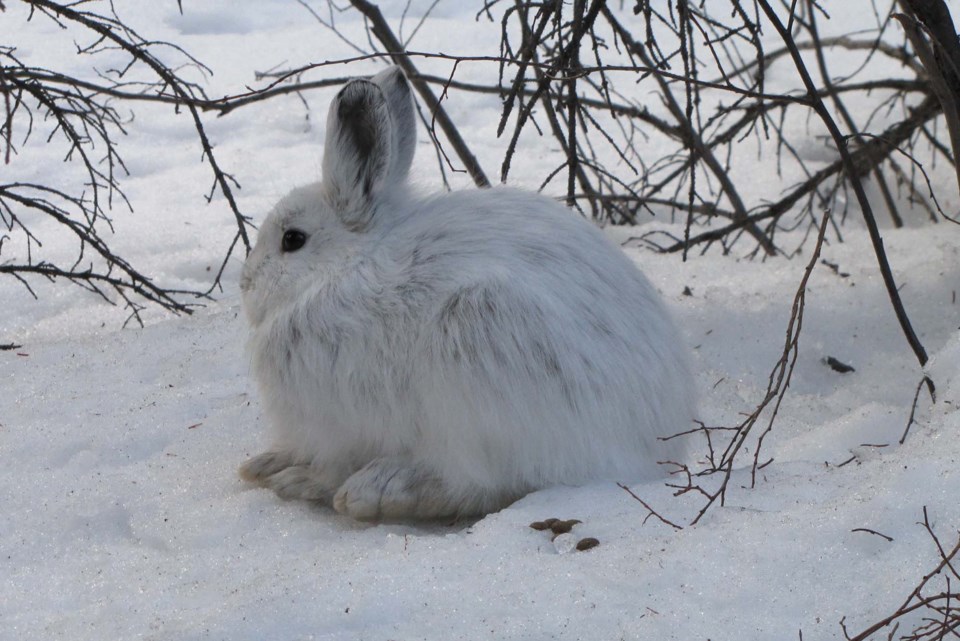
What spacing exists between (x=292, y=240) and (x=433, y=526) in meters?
0.90

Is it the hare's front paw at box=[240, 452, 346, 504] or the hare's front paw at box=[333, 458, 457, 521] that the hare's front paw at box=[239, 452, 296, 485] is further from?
the hare's front paw at box=[333, 458, 457, 521]

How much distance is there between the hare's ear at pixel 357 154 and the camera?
10.1ft

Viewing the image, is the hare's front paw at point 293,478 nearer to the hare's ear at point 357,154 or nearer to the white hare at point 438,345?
the white hare at point 438,345

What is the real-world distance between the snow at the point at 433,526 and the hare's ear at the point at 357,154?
625 mm

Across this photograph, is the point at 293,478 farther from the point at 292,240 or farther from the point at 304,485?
the point at 292,240

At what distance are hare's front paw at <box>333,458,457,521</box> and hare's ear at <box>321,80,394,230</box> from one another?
711mm

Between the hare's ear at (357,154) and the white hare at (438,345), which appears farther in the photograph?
the hare's ear at (357,154)

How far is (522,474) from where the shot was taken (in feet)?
9.06

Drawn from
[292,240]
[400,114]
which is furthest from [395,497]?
[400,114]

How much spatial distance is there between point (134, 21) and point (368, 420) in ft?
14.6

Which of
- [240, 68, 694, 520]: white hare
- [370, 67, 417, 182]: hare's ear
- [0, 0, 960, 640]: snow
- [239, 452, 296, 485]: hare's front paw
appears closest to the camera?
[0, 0, 960, 640]: snow

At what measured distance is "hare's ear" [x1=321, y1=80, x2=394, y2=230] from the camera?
3090 millimetres

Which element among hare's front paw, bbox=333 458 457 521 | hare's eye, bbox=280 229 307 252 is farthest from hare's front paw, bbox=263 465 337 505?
hare's eye, bbox=280 229 307 252

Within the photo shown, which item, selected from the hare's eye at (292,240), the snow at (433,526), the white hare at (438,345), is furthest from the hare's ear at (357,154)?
the snow at (433,526)
